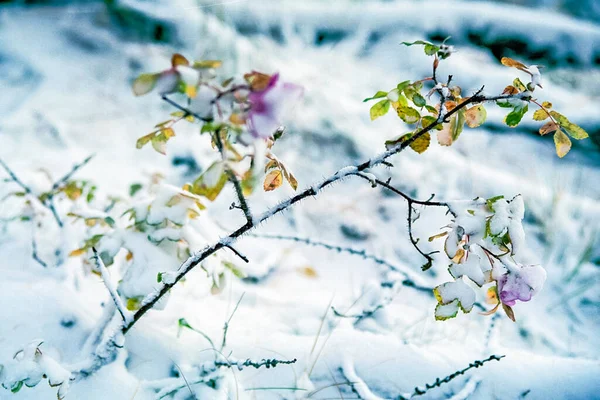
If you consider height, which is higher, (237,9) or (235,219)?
(237,9)

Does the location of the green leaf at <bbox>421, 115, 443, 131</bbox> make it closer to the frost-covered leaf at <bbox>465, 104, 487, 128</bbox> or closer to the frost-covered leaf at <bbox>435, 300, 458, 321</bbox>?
the frost-covered leaf at <bbox>465, 104, 487, 128</bbox>

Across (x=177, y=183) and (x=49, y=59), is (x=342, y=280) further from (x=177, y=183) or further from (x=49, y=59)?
(x=49, y=59)

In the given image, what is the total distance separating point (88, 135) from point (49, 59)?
79cm

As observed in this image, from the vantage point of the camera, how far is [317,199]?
1.97 metres

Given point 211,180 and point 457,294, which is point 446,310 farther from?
point 211,180

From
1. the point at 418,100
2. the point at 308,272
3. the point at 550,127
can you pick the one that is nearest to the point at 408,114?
the point at 418,100

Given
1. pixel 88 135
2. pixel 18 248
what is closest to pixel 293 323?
pixel 18 248

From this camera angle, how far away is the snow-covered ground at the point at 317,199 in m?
0.98

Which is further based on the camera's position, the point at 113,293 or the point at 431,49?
A: the point at 113,293

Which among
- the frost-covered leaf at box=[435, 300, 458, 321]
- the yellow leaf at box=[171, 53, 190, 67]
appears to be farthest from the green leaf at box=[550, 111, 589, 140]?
the yellow leaf at box=[171, 53, 190, 67]

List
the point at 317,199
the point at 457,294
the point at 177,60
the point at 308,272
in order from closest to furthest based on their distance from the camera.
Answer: the point at 177,60 → the point at 457,294 → the point at 308,272 → the point at 317,199

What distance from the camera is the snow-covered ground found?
978 mm

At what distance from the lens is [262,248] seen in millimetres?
1643

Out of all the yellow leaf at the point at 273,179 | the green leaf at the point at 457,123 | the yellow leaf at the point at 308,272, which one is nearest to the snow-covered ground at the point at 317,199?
the yellow leaf at the point at 308,272
